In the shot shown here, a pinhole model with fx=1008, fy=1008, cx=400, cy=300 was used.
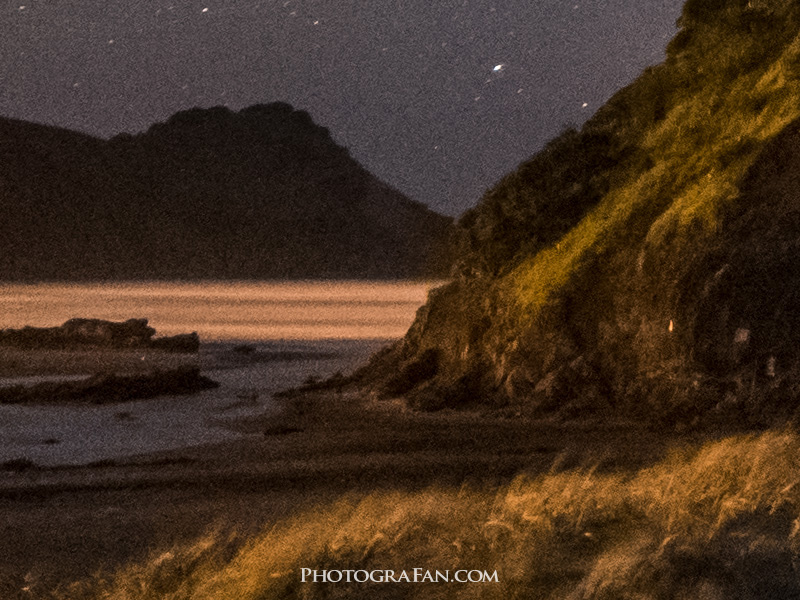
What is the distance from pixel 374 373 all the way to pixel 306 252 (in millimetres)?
104745

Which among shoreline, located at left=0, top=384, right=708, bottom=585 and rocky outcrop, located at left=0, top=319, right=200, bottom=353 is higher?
rocky outcrop, located at left=0, top=319, right=200, bottom=353

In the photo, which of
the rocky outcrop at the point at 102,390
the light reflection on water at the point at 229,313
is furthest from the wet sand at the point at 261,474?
the light reflection on water at the point at 229,313

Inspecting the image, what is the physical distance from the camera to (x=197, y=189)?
452ft

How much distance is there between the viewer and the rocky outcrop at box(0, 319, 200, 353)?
27812 millimetres

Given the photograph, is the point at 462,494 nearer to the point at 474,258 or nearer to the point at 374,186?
the point at 474,258

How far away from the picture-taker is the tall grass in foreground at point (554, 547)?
5.91m

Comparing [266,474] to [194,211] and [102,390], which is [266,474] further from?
[194,211]

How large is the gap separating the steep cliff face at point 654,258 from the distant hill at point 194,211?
277 ft

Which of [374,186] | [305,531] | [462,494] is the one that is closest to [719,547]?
[305,531]

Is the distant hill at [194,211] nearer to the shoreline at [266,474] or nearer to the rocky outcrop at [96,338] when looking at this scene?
the rocky outcrop at [96,338]

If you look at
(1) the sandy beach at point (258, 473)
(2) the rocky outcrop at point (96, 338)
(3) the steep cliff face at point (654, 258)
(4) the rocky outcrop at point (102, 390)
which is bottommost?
(1) the sandy beach at point (258, 473)

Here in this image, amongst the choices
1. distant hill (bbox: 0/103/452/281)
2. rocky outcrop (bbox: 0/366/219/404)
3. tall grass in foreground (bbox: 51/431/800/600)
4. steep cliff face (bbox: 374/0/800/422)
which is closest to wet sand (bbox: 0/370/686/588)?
steep cliff face (bbox: 374/0/800/422)

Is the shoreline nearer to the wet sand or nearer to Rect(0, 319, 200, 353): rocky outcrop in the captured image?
the wet sand

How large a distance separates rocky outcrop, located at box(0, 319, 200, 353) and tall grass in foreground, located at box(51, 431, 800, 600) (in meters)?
A: 19.7
